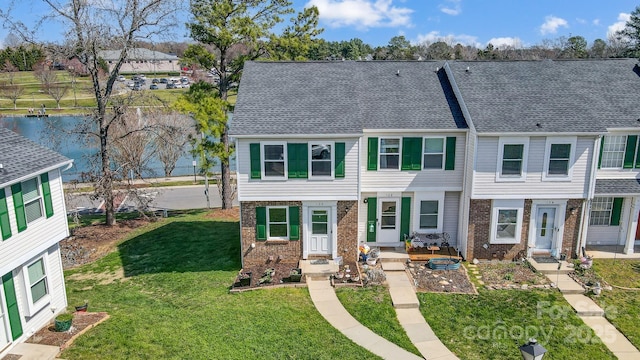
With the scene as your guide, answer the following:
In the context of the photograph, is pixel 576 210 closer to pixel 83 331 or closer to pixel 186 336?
pixel 186 336

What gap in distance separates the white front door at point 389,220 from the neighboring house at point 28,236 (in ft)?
37.7

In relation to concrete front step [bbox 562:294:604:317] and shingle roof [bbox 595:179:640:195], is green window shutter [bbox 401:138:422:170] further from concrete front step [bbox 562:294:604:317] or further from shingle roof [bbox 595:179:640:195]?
shingle roof [bbox 595:179:640:195]

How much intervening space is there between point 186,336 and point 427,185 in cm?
1068

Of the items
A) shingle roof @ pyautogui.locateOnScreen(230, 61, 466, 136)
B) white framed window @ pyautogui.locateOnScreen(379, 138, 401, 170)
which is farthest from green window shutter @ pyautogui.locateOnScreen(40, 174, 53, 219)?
white framed window @ pyautogui.locateOnScreen(379, 138, 401, 170)

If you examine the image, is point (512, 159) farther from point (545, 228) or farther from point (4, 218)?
point (4, 218)

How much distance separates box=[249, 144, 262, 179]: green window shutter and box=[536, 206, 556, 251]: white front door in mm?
11055

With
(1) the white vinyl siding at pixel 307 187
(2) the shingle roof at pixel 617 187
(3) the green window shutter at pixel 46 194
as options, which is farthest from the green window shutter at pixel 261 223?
(2) the shingle roof at pixel 617 187

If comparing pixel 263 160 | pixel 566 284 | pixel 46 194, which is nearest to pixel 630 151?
pixel 566 284

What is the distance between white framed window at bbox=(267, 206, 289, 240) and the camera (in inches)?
700

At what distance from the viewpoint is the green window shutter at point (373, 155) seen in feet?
59.5

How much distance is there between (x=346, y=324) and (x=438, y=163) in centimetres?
783

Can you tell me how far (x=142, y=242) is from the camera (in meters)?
21.9

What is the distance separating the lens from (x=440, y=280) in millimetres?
16812

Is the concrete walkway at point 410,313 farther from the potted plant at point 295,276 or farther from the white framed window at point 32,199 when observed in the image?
the white framed window at point 32,199
